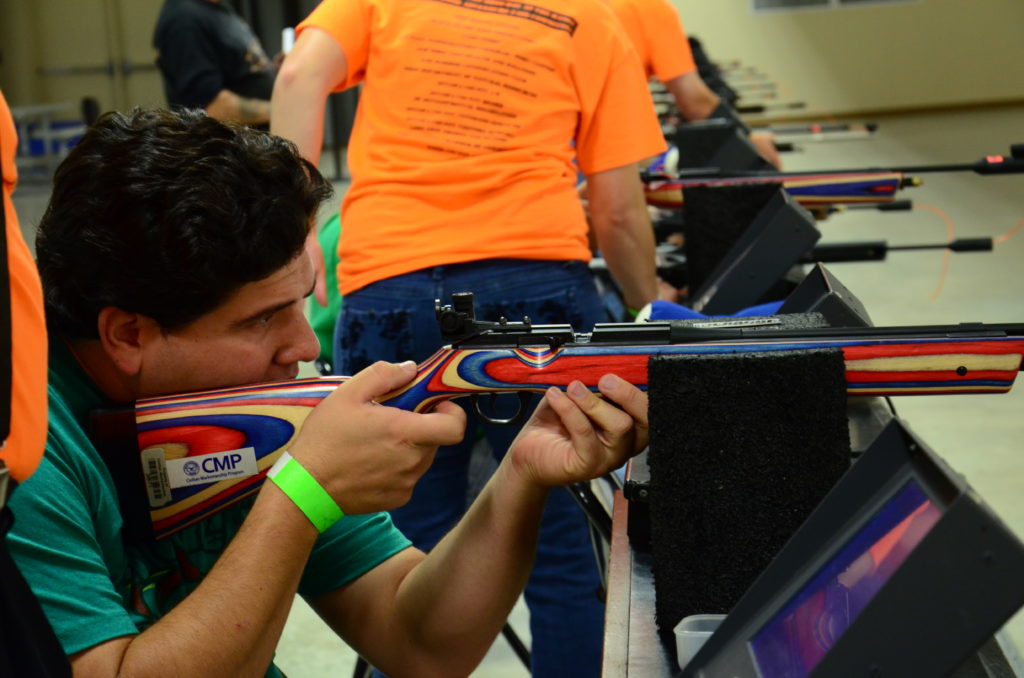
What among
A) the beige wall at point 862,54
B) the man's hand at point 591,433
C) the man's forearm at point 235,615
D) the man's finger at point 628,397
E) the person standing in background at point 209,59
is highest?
the man's finger at point 628,397

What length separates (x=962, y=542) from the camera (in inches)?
31.4

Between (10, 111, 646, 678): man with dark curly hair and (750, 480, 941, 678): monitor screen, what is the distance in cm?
36

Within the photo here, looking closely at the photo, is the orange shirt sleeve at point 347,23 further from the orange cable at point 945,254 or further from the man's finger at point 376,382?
the orange cable at point 945,254

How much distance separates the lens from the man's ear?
4.20 ft

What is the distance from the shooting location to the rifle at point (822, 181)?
9.91 feet

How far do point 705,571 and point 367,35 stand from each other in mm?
1469

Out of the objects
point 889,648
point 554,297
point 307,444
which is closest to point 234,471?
point 307,444

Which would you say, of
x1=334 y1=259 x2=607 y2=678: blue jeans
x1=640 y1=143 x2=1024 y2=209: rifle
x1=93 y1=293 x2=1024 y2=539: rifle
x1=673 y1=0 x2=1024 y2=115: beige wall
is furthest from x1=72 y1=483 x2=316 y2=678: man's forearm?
x1=673 y1=0 x2=1024 y2=115: beige wall

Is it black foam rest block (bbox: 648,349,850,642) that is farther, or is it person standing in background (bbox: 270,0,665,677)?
person standing in background (bbox: 270,0,665,677)

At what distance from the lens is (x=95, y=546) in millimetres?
1163

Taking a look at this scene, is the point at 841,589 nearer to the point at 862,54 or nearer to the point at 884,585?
the point at 884,585

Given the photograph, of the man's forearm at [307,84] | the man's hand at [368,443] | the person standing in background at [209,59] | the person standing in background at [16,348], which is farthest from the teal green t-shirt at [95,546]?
the person standing in background at [209,59]

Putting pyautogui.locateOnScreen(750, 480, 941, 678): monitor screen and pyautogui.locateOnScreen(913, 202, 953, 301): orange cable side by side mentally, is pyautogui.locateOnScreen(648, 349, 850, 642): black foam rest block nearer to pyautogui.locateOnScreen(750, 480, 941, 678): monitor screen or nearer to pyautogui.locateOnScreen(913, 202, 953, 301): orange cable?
pyautogui.locateOnScreen(750, 480, 941, 678): monitor screen

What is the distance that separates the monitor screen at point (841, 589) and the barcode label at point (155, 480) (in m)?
0.63
